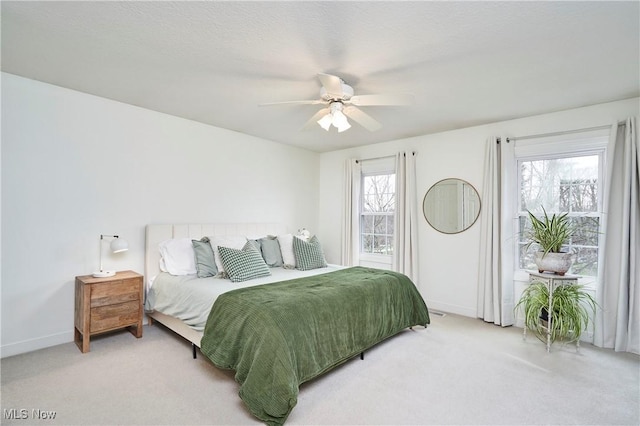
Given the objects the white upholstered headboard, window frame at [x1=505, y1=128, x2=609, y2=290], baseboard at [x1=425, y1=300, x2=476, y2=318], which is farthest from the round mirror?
the white upholstered headboard

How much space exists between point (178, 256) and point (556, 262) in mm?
3911

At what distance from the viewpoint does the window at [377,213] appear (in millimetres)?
5039

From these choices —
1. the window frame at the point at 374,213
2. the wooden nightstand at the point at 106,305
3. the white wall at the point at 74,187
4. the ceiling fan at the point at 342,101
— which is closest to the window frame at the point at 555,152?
the window frame at the point at 374,213

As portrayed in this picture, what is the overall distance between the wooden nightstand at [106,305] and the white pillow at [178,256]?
34 cm

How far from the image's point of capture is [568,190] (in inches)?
140

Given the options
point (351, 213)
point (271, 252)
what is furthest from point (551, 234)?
point (271, 252)

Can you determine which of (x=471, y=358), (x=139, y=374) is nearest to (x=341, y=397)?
(x=471, y=358)

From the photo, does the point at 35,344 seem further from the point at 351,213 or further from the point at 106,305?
the point at 351,213

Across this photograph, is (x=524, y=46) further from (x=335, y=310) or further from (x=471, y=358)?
(x=471, y=358)

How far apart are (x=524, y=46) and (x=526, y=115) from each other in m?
1.74

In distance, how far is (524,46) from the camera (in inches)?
87.0

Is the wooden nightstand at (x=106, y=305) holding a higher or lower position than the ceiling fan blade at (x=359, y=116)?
lower

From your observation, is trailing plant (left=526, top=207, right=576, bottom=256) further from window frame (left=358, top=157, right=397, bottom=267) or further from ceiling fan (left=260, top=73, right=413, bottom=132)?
ceiling fan (left=260, top=73, right=413, bottom=132)

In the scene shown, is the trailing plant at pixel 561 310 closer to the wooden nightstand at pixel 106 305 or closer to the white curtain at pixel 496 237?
the white curtain at pixel 496 237
